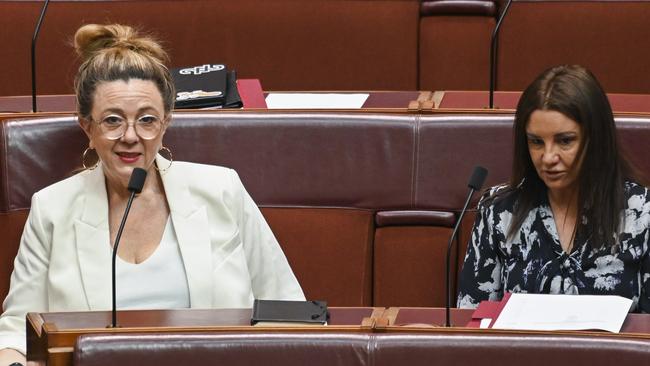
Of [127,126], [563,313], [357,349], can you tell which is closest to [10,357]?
[127,126]

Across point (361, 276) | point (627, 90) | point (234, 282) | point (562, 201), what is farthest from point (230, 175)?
point (627, 90)

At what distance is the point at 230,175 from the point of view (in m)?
1.32

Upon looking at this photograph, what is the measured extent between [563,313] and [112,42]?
1.80 ft

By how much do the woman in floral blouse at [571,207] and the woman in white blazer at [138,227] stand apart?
0.22 meters

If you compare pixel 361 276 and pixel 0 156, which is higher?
pixel 0 156

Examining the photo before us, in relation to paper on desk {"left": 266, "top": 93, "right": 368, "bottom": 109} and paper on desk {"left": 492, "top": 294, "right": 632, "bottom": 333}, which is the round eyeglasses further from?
paper on desk {"left": 492, "top": 294, "right": 632, "bottom": 333}

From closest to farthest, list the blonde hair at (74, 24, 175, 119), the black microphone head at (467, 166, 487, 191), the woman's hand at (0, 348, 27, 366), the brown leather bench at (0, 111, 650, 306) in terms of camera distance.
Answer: the black microphone head at (467, 166, 487, 191) → the woman's hand at (0, 348, 27, 366) → the blonde hair at (74, 24, 175, 119) → the brown leather bench at (0, 111, 650, 306)

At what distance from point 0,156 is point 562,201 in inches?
22.7

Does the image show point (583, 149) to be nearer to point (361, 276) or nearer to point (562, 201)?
point (562, 201)

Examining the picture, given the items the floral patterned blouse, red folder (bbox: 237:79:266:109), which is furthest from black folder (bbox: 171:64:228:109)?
the floral patterned blouse

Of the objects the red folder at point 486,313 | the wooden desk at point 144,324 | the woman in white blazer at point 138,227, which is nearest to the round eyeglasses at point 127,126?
the woman in white blazer at point 138,227

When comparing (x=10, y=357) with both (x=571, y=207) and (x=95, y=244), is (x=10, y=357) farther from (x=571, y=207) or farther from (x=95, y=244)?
(x=571, y=207)

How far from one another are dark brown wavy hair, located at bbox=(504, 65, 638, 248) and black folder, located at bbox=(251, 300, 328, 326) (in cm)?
35

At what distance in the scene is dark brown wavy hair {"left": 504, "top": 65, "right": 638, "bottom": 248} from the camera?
1.28m
